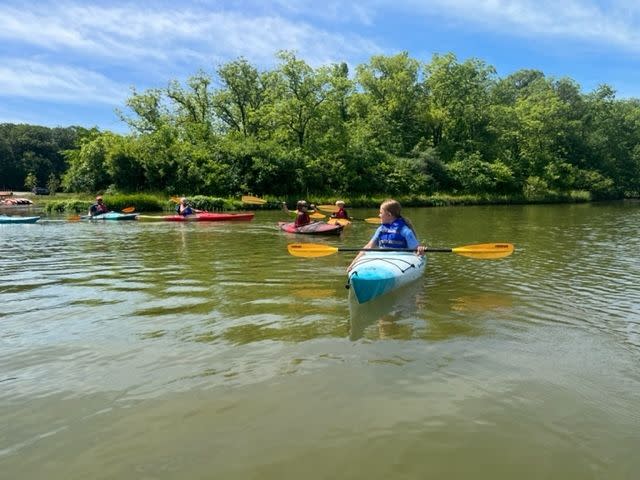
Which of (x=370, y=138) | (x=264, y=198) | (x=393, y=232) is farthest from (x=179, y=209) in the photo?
(x=370, y=138)

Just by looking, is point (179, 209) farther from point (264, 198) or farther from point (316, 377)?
point (316, 377)

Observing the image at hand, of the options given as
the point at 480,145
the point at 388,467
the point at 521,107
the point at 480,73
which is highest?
the point at 480,73

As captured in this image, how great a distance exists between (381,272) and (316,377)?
3011mm

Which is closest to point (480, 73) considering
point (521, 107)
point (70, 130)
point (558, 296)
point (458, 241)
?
point (521, 107)

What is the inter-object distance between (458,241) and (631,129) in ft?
209

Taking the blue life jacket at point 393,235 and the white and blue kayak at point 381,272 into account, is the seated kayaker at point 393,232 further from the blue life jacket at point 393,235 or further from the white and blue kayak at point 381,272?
the white and blue kayak at point 381,272

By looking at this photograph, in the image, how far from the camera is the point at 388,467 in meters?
3.36

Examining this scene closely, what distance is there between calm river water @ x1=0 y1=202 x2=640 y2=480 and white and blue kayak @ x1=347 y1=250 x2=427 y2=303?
10.2 inches

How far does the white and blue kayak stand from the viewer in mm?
7270

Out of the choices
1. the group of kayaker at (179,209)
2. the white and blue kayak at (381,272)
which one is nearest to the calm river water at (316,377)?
the white and blue kayak at (381,272)

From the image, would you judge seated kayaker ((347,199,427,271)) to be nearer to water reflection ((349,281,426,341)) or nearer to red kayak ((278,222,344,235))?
water reflection ((349,281,426,341))

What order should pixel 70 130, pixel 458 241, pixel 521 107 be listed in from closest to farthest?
pixel 458 241
pixel 521 107
pixel 70 130

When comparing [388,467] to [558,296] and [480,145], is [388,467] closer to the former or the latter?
[558,296]

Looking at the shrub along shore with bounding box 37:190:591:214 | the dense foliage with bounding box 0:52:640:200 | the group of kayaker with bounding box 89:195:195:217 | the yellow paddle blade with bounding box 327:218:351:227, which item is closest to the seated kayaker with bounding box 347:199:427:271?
the yellow paddle blade with bounding box 327:218:351:227
